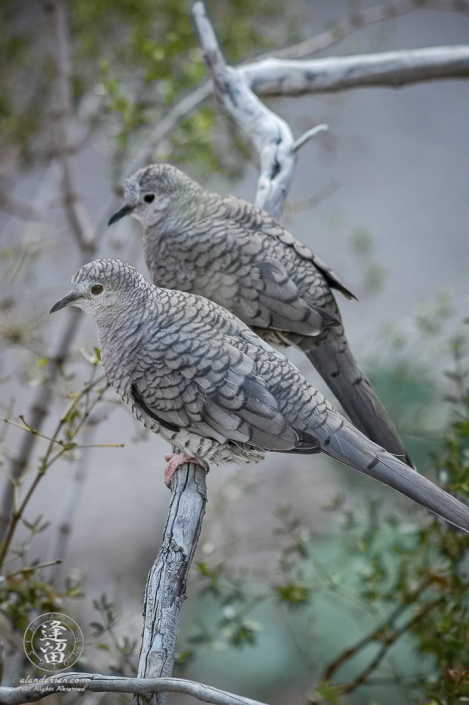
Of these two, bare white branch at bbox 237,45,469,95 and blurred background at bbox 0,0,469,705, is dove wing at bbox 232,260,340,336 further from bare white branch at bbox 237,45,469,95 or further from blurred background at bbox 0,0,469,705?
bare white branch at bbox 237,45,469,95

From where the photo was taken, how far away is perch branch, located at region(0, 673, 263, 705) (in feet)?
2.56

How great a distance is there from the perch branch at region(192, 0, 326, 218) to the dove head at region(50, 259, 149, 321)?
683 mm

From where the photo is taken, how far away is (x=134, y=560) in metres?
3.13

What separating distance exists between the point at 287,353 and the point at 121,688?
2.43m

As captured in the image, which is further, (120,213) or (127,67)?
(127,67)

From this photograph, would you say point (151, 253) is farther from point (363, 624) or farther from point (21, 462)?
point (363, 624)

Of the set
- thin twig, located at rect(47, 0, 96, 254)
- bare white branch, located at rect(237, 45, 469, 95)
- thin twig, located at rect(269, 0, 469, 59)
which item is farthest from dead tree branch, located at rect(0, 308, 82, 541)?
thin twig, located at rect(269, 0, 469, 59)

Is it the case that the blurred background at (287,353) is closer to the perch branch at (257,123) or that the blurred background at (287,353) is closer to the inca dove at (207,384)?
the inca dove at (207,384)

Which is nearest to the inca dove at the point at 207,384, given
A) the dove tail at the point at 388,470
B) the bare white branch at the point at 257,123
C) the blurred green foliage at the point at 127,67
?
the dove tail at the point at 388,470

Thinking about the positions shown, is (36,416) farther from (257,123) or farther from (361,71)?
(361,71)

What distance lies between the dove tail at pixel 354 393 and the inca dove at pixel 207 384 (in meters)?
0.23

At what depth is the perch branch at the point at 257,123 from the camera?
1814 millimetres

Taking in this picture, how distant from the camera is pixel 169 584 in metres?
1.01

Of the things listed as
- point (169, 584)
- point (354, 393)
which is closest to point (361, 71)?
point (354, 393)
